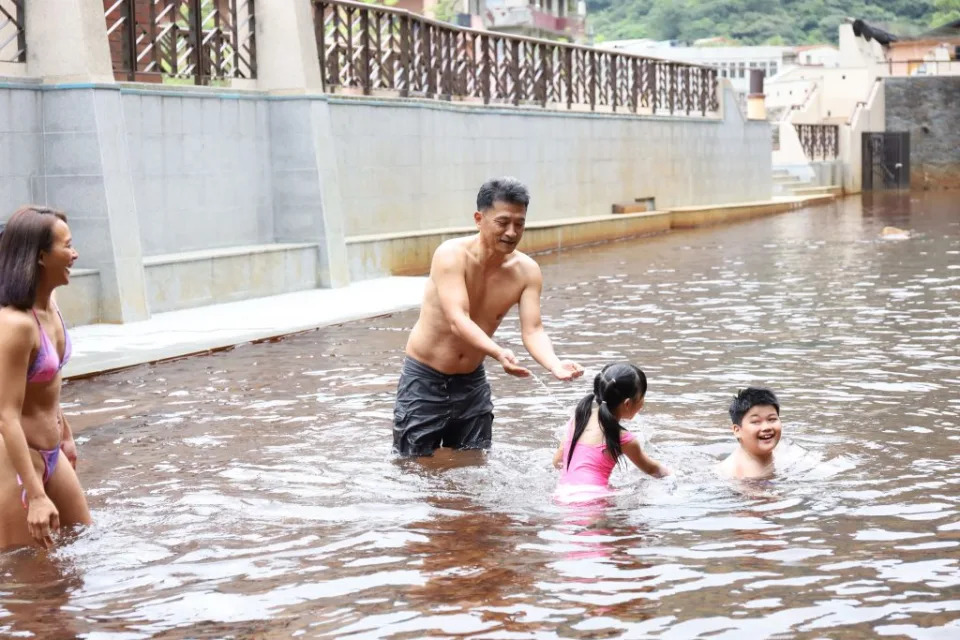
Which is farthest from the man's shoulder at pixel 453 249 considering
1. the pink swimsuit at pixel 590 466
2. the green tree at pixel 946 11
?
the green tree at pixel 946 11

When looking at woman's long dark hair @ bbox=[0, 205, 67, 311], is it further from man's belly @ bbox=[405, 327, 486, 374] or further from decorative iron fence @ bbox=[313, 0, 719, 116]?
decorative iron fence @ bbox=[313, 0, 719, 116]

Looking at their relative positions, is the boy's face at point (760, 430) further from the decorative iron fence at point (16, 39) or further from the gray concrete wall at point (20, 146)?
the decorative iron fence at point (16, 39)

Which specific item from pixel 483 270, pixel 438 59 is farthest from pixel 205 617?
pixel 438 59

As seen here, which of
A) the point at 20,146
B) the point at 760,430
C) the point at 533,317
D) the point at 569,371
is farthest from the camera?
the point at 20,146

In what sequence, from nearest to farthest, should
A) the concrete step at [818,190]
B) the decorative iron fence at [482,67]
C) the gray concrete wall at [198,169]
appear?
the gray concrete wall at [198,169] < the decorative iron fence at [482,67] < the concrete step at [818,190]

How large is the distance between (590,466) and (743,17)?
118 meters

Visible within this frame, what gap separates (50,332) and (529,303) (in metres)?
2.92

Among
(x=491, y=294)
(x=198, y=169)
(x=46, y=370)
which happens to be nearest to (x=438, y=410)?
(x=491, y=294)

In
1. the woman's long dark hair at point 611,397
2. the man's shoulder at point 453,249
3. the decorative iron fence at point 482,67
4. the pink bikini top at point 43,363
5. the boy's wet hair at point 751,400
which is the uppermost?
the decorative iron fence at point 482,67

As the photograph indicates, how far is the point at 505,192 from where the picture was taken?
22.8ft

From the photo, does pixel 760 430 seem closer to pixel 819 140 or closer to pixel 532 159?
pixel 532 159

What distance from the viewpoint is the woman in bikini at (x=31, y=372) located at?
5301 mm

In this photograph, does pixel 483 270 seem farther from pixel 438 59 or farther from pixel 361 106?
pixel 438 59

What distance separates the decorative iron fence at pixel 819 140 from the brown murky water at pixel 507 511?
126 feet
